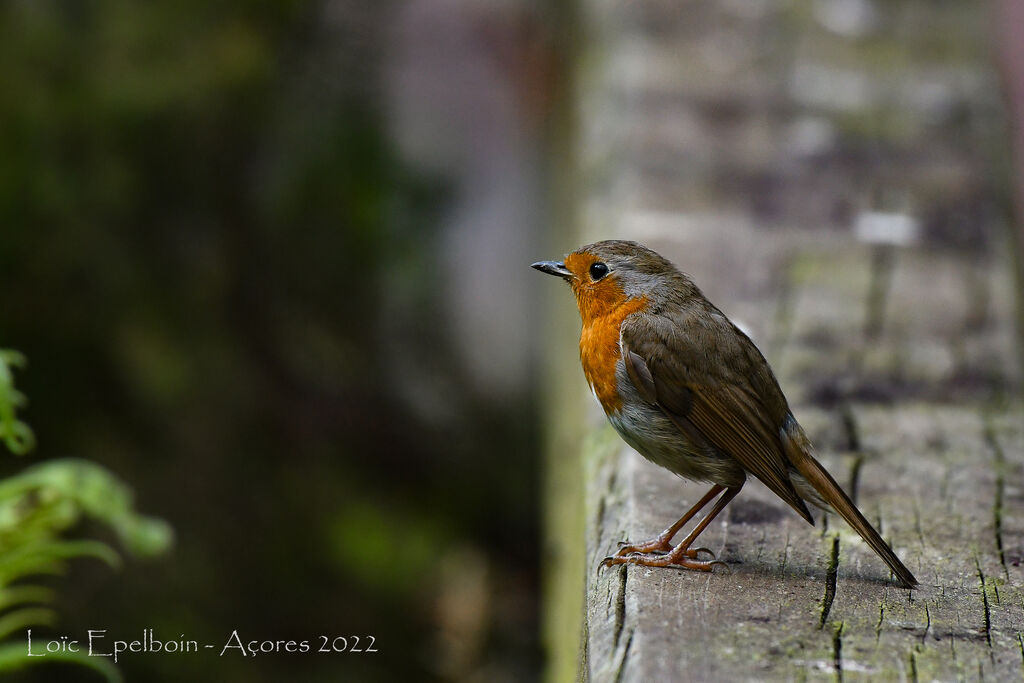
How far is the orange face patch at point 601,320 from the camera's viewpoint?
2.42 m

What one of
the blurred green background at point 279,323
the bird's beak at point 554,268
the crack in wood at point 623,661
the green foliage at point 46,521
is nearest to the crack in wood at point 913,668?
the crack in wood at point 623,661

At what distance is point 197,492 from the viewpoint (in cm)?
487

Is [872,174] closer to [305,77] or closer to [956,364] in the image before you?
[956,364]

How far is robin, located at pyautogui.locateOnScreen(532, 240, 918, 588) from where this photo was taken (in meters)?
2.22

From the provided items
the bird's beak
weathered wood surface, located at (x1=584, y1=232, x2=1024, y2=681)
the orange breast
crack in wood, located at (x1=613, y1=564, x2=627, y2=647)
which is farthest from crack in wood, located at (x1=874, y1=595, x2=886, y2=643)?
the bird's beak

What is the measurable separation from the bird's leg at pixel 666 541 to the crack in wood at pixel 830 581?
0.69 feet

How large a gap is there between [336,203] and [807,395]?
2.77 metres

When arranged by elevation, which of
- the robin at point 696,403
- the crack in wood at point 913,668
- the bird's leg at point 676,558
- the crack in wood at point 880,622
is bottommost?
the crack in wood at point 913,668

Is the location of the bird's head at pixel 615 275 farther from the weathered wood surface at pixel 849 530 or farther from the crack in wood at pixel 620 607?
the crack in wood at pixel 620 607

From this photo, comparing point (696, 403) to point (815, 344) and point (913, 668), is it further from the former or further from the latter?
point (815, 344)

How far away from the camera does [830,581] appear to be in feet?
6.61

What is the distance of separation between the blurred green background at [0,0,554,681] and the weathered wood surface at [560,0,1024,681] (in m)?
1.16

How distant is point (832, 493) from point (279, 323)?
10.8 ft

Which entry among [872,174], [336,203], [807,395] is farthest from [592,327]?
[336,203]
